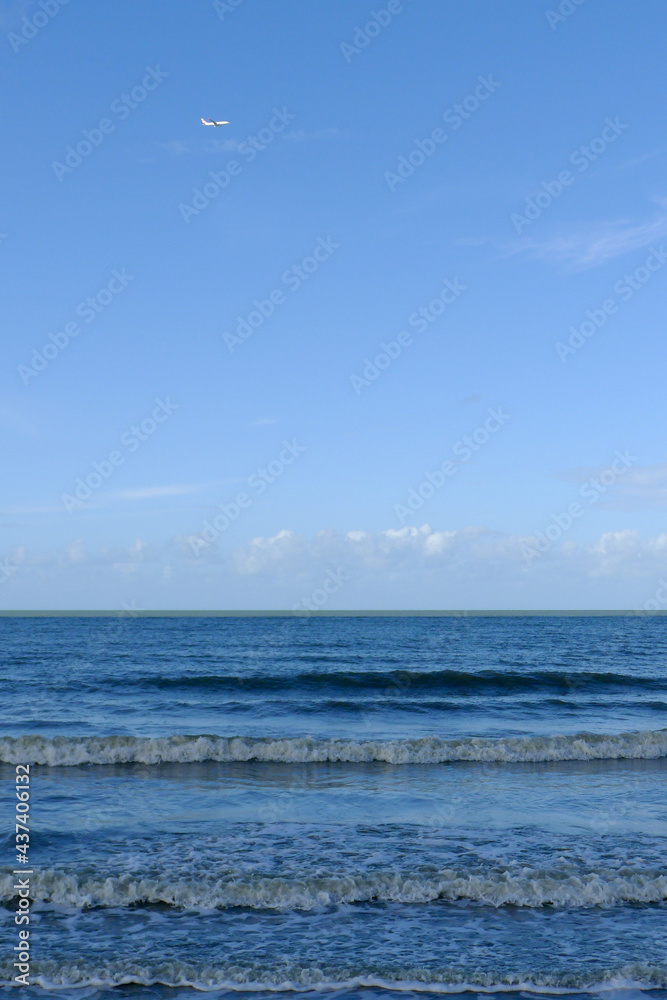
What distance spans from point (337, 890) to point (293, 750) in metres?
9.80

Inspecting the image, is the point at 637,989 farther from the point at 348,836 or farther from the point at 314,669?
the point at 314,669

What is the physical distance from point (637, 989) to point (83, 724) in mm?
21044

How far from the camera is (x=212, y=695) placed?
33938mm

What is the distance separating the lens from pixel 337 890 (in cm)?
1052

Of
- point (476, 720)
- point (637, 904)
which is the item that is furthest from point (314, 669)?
point (637, 904)

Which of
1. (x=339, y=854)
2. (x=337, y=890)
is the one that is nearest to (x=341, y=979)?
(x=337, y=890)

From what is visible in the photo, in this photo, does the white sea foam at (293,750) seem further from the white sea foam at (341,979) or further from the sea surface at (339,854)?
the white sea foam at (341,979)

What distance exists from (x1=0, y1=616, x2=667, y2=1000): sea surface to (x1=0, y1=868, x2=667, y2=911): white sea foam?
28 mm

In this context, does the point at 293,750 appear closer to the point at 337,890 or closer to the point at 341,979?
the point at 337,890

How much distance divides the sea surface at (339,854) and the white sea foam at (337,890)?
0.09 ft

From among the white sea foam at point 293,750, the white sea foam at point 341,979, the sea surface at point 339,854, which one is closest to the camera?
the white sea foam at point 341,979

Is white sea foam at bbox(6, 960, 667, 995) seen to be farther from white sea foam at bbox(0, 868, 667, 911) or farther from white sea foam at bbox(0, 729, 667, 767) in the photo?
white sea foam at bbox(0, 729, 667, 767)

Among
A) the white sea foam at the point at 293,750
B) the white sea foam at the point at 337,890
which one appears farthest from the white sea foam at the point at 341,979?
the white sea foam at the point at 293,750

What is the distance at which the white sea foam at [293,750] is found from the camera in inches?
776
